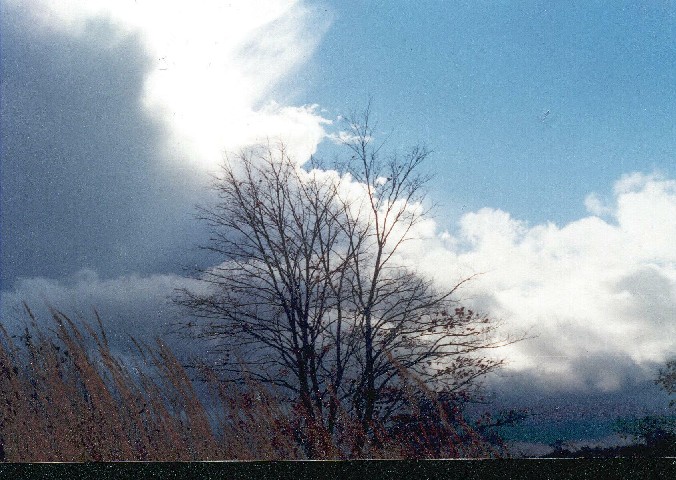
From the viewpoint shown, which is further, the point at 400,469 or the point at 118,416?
the point at 118,416

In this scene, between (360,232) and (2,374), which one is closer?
(2,374)

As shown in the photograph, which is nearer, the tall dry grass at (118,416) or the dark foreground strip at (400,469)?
the dark foreground strip at (400,469)

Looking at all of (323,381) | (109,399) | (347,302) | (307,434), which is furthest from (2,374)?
(347,302)

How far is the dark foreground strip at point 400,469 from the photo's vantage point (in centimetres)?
162

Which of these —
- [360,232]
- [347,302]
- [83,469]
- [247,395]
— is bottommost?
[83,469]

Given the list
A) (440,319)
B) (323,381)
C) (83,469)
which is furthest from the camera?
(440,319)

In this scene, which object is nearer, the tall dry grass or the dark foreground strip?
the dark foreground strip

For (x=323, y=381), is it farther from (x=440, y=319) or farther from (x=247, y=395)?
(x=247, y=395)

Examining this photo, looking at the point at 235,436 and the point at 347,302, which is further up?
the point at 347,302

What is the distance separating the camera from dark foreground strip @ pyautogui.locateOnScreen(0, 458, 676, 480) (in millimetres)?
1621

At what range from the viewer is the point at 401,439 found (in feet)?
14.9

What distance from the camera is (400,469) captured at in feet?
5.62

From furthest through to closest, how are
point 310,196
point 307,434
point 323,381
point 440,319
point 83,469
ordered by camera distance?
point 310,196
point 440,319
point 323,381
point 307,434
point 83,469

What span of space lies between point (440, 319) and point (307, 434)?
199cm
